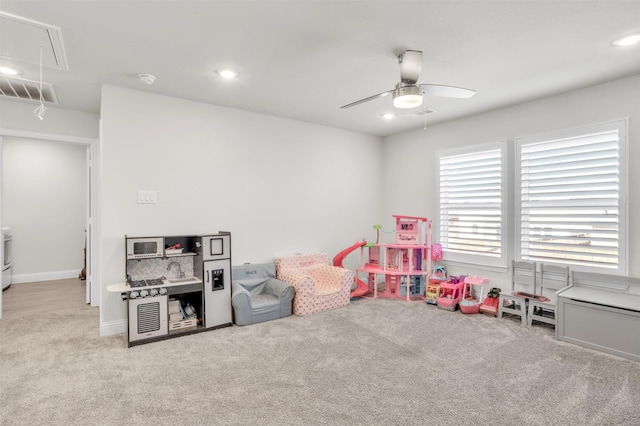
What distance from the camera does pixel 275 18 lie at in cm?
226

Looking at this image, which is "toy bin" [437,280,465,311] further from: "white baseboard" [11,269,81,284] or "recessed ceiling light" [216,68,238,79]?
"white baseboard" [11,269,81,284]

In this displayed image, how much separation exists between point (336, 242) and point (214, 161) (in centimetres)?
232

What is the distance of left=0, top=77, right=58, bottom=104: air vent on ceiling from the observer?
3.30 metres

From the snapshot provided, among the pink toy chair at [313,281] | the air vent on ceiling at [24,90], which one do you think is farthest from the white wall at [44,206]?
the pink toy chair at [313,281]

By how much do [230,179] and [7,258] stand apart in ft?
14.0

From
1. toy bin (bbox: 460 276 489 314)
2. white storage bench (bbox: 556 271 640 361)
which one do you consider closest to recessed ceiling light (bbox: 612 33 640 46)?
white storage bench (bbox: 556 271 640 361)

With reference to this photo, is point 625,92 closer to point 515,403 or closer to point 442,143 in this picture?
point 442,143

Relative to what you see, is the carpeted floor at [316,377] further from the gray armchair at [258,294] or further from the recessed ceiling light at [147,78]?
the recessed ceiling light at [147,78]

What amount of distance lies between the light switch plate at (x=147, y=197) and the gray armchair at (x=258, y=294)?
3.97 feet

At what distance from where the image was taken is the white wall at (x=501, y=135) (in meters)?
3.28

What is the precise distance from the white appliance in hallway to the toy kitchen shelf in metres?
5.68

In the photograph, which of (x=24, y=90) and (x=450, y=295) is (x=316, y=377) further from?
(x=24, y=90)

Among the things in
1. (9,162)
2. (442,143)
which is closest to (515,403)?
(442,143)

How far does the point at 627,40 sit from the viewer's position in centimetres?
254
